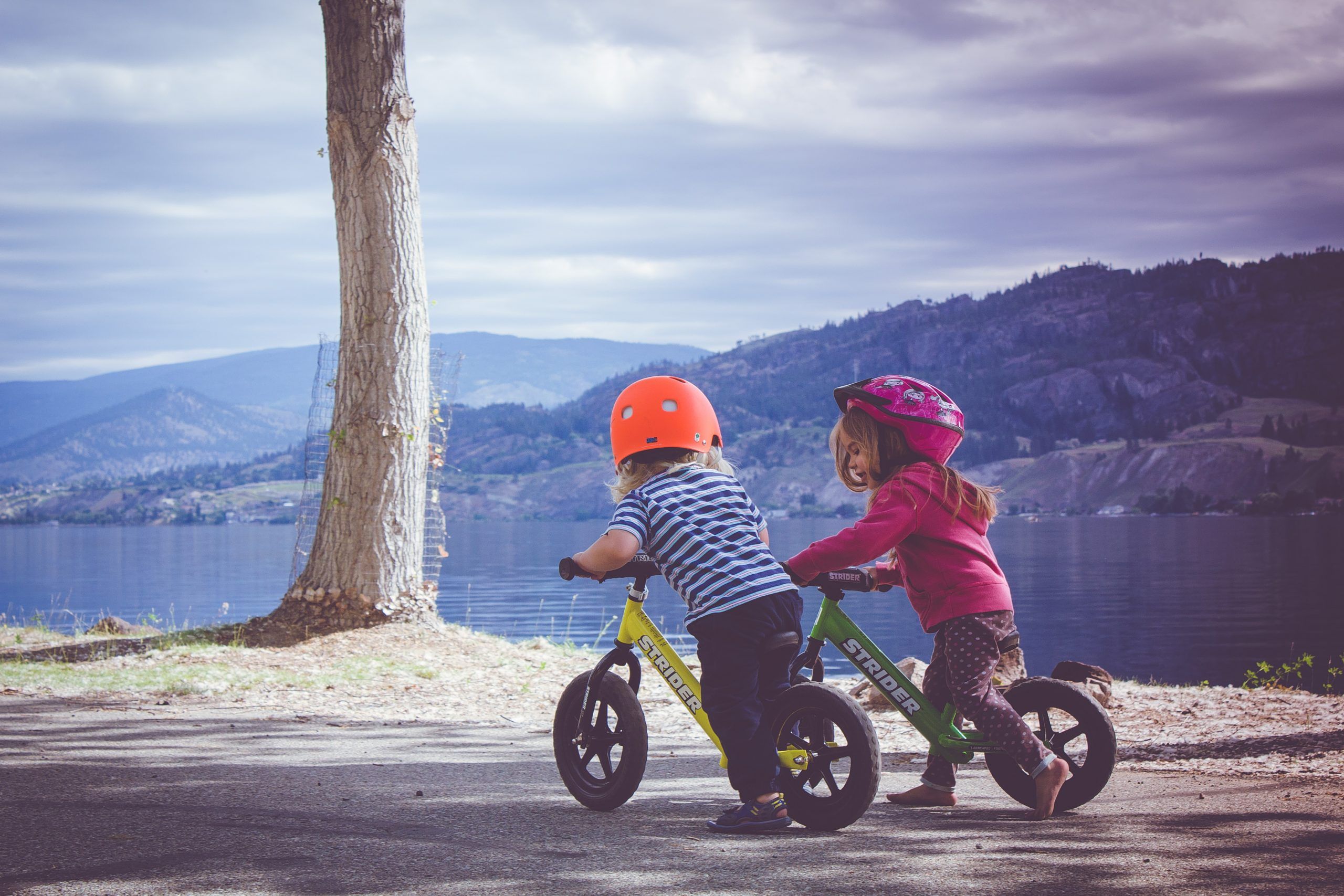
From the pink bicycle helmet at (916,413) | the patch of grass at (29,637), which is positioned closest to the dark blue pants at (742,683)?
the pink bicycle helmet at (916,413)

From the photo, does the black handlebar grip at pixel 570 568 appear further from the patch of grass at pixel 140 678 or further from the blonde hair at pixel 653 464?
the patch of grass at pixel 140 678

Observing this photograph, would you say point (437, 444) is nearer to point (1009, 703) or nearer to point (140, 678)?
point (140, 678)

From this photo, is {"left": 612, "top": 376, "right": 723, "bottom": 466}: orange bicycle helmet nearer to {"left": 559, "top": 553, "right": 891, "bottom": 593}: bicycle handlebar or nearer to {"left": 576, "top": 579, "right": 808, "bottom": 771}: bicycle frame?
{"left": 559, "top": 553, "right": 891, "bottom": 593}: bicycle handlebar

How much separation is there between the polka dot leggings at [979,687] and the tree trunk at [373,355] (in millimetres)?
7028

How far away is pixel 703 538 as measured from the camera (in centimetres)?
437

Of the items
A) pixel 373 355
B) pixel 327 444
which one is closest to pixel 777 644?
pixel 373 355

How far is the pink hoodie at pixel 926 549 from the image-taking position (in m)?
4.43

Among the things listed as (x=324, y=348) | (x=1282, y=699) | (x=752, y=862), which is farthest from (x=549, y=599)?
(x=752, y=862)

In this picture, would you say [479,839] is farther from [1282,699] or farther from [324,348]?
[324,348]

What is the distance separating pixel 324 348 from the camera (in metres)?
12.1

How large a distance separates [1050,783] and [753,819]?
1.13m

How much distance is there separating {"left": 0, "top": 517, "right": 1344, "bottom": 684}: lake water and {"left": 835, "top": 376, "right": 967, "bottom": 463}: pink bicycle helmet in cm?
759

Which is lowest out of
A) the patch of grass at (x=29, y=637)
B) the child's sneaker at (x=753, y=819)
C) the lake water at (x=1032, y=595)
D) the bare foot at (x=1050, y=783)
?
the lake water at (x=1032, y=595)

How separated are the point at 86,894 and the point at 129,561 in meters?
124
